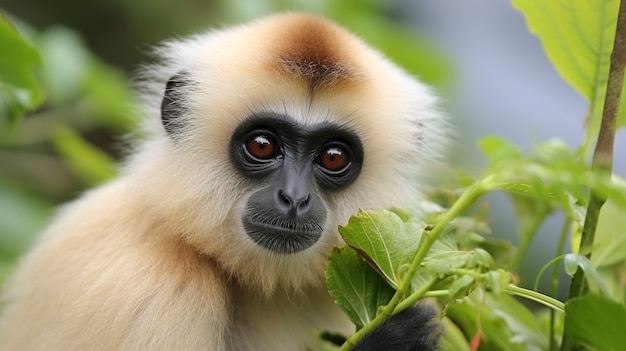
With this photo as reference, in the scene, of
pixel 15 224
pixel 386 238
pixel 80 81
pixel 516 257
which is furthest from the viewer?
pixel 80 81

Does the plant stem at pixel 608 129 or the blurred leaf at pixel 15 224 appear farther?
the blurred leaf at pixel 15 224

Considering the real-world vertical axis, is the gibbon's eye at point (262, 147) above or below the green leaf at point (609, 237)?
above

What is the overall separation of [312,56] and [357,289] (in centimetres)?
163

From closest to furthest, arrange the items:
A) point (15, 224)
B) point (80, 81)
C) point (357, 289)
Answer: point (357, 289), point (15, 224), point (80, 81)

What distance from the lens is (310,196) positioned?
3705mm

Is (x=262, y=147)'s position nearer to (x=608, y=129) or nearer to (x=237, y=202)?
(x=237, y=202)

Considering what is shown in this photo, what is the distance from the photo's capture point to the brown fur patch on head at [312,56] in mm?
3935

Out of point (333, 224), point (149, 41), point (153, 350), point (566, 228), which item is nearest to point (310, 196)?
point (333, 224)

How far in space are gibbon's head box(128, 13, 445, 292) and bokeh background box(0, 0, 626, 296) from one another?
797 millimetres

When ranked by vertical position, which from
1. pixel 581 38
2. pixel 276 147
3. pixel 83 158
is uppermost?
pixel 581 38

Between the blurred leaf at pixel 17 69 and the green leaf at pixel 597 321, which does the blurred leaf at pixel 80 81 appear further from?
the green leaf at pixel 597 321

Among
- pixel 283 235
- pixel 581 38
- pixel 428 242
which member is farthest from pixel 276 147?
pixel 428 242

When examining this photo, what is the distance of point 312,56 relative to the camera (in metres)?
4.00

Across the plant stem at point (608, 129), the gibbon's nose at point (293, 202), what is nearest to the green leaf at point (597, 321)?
the plant stem at point (608, 129)
